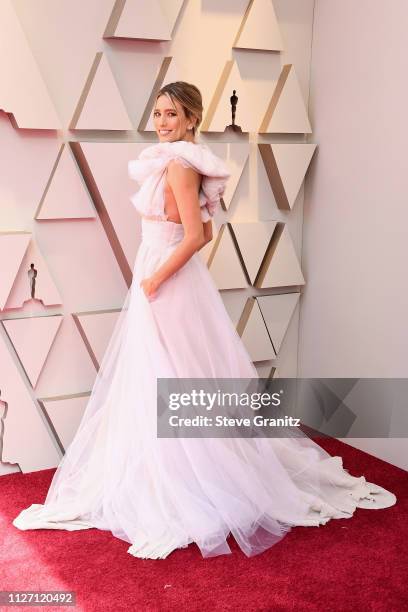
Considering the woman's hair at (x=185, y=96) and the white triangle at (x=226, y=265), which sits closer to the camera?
the woman's hair at (x=185, y=96)

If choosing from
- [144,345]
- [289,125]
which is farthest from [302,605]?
[289,125]

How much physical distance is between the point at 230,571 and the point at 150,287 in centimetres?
112

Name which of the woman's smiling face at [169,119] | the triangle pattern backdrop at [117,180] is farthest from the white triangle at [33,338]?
the woman's smiling face at [169,119]

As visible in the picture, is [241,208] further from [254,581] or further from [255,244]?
[254,581]

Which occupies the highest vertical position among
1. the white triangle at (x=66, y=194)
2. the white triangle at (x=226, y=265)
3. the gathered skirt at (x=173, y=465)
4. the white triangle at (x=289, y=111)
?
the white triangle at (x=289, y=111)

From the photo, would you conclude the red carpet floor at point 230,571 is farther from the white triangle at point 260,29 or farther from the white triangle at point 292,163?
the white triangle at point 260,29

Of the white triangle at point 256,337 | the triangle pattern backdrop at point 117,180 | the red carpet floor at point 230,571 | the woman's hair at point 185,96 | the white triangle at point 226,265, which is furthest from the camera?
the white triangle at point 256,337

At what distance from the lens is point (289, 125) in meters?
3.80

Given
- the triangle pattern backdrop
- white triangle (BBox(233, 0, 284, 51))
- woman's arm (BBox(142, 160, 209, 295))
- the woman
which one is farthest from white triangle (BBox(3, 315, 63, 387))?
white triangle (BBox(233, 0, 284, 51))

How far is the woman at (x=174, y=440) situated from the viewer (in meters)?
2.74

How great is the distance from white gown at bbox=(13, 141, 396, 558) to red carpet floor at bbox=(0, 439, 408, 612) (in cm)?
7

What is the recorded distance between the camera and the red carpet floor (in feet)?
7.68

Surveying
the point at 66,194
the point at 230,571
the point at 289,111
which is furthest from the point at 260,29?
the point at 230,571

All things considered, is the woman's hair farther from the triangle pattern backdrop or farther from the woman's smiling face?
the triangle pattern backdrop
